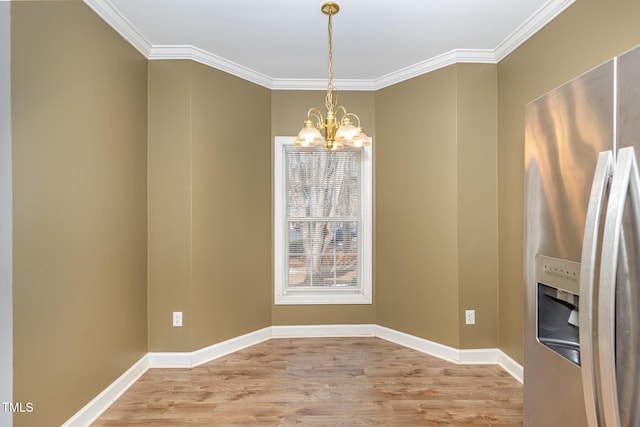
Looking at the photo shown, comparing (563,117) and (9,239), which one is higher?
(563,117)

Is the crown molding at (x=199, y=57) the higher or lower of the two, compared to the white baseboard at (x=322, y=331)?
higher

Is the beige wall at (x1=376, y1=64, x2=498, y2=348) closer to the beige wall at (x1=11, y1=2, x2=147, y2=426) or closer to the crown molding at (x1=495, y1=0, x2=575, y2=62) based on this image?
the crown molding at (x1=495, y1=0, x2=575, y2=62)

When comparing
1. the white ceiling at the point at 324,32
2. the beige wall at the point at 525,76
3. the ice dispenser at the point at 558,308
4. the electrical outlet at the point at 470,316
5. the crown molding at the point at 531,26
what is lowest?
the electrical outlet at the point at 470,316

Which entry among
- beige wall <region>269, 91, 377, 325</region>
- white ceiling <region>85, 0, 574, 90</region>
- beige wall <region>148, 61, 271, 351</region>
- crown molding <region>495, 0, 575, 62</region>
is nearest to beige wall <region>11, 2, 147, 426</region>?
beige wall <region>148, 61, 271, 351</region>

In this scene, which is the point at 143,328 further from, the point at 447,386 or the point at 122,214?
the point at 447,386

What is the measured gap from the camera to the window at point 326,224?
3.65 m

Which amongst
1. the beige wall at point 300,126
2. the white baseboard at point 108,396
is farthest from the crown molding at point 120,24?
the white baseboard at point 108,396

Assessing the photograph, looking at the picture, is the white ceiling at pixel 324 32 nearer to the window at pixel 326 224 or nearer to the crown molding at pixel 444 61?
the crown molding at pixel 444 61

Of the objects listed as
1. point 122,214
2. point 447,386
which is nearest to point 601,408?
point 447,386

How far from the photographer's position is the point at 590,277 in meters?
1.00

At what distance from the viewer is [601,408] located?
0.99 m

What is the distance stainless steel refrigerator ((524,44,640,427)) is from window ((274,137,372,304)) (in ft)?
7.56

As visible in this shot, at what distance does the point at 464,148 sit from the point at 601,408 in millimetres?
2345

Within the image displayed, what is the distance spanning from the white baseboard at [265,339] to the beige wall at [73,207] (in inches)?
3.6
